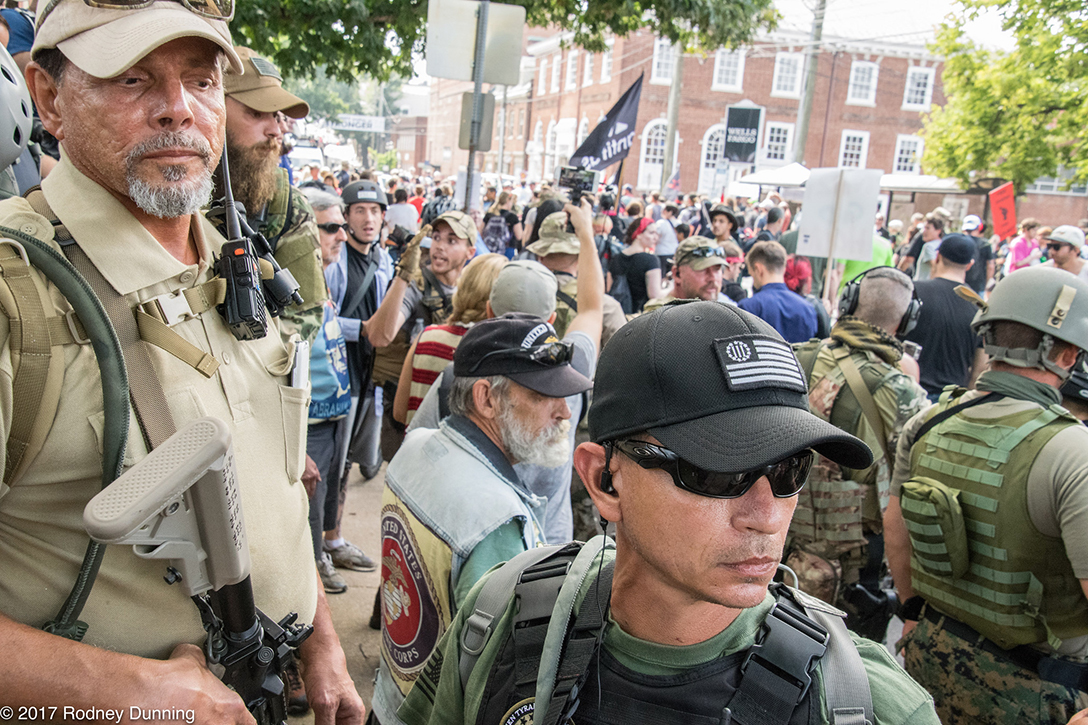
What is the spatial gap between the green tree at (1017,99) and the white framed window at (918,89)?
1811 centimetres

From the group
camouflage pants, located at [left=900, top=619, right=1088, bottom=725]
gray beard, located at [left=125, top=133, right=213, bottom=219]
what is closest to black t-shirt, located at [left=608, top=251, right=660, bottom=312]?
camouflage pants, located at [left=900, top=619, right=1088, bottom=725]

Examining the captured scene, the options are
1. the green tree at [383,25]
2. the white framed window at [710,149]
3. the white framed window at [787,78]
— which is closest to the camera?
the green tree at [383,25]

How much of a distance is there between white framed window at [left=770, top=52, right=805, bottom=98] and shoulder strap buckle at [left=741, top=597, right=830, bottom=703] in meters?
42.5

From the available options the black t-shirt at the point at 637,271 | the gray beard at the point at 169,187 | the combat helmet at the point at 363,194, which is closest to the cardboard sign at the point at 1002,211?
the black t-shirt at the point at 637,271

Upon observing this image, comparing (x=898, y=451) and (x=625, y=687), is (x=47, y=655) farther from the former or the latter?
(x=898, y=451)

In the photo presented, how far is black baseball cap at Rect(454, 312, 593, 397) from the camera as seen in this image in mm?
2514

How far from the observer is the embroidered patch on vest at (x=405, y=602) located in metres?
2.25

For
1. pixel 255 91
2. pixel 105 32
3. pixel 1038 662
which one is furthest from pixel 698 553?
pixel 255 91

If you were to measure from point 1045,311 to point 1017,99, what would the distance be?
71.1ft

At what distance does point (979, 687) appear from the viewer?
8.96 feet

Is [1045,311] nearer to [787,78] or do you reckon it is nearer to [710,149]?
[710,149]

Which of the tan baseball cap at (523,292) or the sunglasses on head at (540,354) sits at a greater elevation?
the tan baseball cap at (523,292)

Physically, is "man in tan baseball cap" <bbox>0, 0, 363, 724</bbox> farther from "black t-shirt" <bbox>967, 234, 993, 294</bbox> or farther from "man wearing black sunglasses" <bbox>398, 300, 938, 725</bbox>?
"black t-shirt" <bbox>967, 234, 993, 294</bbox>

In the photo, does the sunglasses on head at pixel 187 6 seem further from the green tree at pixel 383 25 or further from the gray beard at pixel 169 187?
the green tree at pixel 383 25
